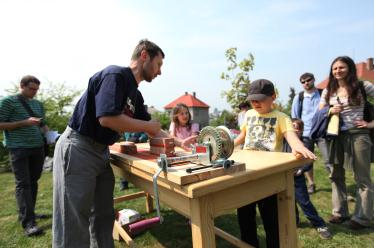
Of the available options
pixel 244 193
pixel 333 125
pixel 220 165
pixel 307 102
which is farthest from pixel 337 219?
pixel 220 165

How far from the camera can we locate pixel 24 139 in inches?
141

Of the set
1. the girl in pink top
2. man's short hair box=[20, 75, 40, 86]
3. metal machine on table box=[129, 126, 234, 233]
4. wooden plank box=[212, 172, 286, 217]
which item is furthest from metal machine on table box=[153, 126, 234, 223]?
man's short hair box=[20, 75, 40, 86]

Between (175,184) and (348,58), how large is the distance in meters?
2.95

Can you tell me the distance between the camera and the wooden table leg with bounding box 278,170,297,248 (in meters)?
1.90

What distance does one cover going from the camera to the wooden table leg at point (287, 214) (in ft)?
6.23

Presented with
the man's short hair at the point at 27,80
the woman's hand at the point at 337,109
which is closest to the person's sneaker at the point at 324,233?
the woman's hand at the point at 337,109

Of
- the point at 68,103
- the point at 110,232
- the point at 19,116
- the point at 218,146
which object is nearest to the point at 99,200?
the point at 110,232

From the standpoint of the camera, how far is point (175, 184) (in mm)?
1416

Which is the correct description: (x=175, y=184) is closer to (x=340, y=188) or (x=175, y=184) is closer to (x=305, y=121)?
(x=340, y=188)

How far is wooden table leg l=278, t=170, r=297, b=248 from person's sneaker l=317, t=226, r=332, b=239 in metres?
1.28

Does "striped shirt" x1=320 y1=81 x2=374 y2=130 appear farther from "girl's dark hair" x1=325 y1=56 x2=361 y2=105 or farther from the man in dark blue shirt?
the man in dark blue shirt

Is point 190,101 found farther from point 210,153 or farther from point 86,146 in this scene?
point 210,153

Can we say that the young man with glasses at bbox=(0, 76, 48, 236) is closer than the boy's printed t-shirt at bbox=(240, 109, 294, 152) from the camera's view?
No

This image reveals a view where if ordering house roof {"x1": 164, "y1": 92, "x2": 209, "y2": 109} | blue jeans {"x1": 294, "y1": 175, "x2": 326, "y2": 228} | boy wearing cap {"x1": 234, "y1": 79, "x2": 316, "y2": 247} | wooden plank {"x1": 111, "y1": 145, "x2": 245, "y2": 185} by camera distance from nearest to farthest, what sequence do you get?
1. wooden plank {"x1": 111, "y1": 145, "x2": 245, "y2": 185}
2. boy wearing cap {"x1": 234, "y1": 79, "x2": 316, "y2": 247}
3. blue jeans {"x1": 294, "y1": 175, "x2": 326, "y2": 228}
4. house roof {"x1": 164, "y1": 92, "x2": 209, "y2": 109}
